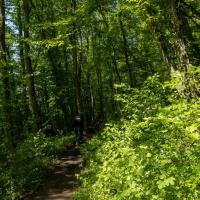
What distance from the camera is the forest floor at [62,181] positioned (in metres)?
12.8

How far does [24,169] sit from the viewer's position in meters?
14.7

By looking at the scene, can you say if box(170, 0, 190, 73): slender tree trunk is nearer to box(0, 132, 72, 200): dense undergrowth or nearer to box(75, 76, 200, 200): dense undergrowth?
box(75, 76, 200, 200): dense undergrowth

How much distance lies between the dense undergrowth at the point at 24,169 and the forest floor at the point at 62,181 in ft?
1.16

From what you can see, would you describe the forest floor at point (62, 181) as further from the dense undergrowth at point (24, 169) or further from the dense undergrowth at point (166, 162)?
the dense undergrowth at point (166, 162)

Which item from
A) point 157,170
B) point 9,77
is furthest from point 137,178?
point 9,77

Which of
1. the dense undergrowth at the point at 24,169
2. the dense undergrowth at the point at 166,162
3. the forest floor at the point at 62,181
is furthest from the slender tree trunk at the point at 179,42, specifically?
the dense undergrowth at the point at 24,169

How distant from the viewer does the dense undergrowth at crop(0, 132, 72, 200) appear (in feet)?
42.1

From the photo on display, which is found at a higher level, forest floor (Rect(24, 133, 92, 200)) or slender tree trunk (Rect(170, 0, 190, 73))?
slender tree trunk (Rect(170, 0, 190, 73))

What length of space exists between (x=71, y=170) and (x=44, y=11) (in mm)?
17526

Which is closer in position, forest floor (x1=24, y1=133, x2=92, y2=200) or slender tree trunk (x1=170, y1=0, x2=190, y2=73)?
slender tree trunk (x1=170, y1=0, x2=190, y2=73)

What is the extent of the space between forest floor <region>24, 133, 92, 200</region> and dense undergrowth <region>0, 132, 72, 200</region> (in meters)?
0.35

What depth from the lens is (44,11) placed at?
29703 millimetres

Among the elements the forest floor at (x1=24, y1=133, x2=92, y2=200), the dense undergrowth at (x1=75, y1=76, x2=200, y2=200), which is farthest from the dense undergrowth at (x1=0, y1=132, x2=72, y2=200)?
the dense undergrowth at (x1=75, y1=76, x2=200, y2=200)


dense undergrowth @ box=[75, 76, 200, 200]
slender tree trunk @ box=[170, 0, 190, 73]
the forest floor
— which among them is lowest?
the forest floor
